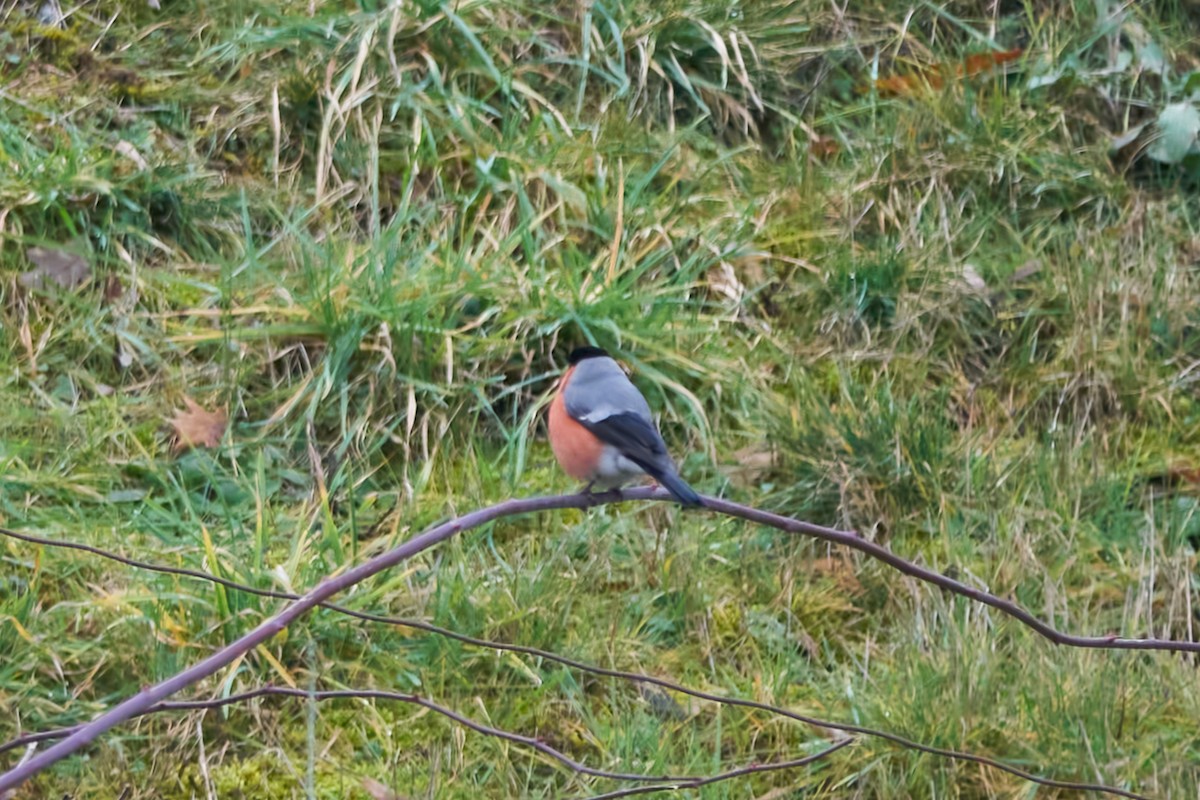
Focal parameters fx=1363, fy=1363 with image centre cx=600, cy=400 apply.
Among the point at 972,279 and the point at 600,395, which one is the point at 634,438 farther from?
the point at 972,279

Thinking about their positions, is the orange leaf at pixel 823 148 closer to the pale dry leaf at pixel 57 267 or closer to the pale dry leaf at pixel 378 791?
the pale dry leaf at pixel 57 267

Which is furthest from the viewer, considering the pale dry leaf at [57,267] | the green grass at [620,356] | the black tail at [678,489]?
the pale dry leaf at [57,267]

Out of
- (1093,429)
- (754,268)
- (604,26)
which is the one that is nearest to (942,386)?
(1093,429)

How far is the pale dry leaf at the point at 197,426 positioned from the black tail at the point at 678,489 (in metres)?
1.69

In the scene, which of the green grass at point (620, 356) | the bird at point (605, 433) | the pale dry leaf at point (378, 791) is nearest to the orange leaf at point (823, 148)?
the green grass at point (620, 356)

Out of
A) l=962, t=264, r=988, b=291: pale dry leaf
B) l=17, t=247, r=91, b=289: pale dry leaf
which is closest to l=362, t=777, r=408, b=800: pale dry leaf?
l=17, t=247, r=91, b=289: pale dry leaf

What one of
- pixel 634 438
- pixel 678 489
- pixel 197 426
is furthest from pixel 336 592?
pixel 197 426

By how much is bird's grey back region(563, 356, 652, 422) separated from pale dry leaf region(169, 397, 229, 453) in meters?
1.25

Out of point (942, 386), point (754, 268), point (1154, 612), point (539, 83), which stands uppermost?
point (539, 83)

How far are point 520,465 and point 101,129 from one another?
7.00 feet

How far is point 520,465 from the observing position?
3.94m

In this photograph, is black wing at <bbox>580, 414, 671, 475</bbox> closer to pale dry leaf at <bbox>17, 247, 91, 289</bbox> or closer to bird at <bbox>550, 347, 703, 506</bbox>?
bird at <bbox>550, 347, 703, 506</bbox>

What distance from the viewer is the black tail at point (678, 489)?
2261 mm

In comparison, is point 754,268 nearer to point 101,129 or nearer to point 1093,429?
point 1093,429
